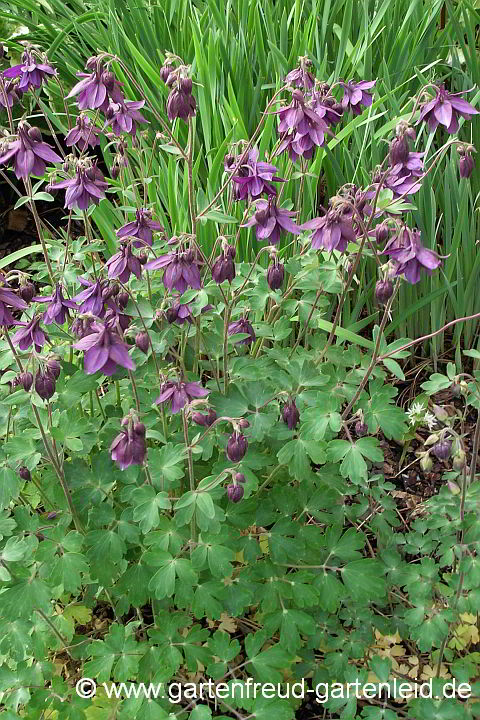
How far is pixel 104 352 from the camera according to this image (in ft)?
4.94

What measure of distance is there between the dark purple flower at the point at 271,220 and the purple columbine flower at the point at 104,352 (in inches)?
17.9

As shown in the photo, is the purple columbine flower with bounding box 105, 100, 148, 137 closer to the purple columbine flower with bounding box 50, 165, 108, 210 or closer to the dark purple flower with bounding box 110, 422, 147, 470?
the purple columbine flower with bounding box 50, 165, 108, 210

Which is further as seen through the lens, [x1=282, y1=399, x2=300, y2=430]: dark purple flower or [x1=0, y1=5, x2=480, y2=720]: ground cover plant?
[x1=282, y1=399, x2=300, y2=430]: dark purple flower

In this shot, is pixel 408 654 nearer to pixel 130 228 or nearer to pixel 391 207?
pixel 391 207

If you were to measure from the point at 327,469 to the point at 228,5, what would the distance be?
2102 millimetres

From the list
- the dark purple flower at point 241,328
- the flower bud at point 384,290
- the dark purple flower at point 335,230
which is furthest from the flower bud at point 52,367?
the flower bud at point 384,290

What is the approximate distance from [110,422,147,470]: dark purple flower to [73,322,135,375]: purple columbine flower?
0.13 metres

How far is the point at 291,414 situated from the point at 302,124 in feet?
2.31

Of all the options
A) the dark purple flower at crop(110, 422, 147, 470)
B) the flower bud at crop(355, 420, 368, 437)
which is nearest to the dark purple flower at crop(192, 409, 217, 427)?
the dark purple flower at crop(110, 422, 147, 470)

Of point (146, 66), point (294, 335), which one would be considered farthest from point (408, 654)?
point (146, 66)

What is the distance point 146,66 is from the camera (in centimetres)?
295

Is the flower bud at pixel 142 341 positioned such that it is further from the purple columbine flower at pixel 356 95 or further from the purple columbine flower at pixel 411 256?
the purple columbine flower at pixel 356 95

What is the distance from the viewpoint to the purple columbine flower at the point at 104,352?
1.50 m

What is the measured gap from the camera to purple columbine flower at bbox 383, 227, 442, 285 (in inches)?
61.3
